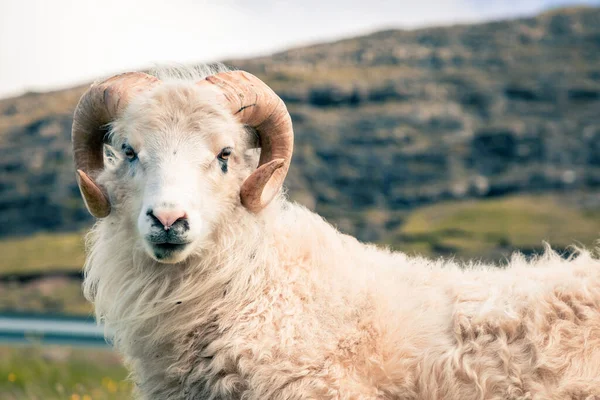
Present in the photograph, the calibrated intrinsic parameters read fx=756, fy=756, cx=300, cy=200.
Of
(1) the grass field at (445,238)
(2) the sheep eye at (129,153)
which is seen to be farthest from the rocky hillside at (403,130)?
(2) the sheep eye at (129,153)

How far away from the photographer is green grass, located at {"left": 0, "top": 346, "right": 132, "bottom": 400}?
47.7 ft

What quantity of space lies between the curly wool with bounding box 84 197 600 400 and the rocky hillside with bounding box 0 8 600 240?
10542 cm

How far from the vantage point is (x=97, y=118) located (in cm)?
759

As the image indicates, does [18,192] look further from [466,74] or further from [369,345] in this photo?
[369,345]

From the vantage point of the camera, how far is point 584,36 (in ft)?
608

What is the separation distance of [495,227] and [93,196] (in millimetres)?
105322

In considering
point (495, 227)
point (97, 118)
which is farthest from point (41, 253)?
point (97, 118)

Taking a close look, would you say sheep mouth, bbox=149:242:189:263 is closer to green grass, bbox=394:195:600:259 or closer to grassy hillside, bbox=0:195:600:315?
grassy hillside, bbox=0:195:600:315

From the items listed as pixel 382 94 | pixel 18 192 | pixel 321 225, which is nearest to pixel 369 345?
pixel 321 225

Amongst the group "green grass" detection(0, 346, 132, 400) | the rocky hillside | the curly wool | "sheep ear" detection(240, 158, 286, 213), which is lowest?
the rocky hillside

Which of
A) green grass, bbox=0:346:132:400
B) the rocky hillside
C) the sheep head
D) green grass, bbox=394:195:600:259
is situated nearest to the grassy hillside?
green grass, bbox=394:195:600:259

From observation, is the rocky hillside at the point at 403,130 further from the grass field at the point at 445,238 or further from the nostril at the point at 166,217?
the nostril at the point at 166,217

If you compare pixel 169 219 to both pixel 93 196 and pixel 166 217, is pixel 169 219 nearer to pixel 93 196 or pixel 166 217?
pixel 166 217

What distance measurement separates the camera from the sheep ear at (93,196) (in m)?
7.09
